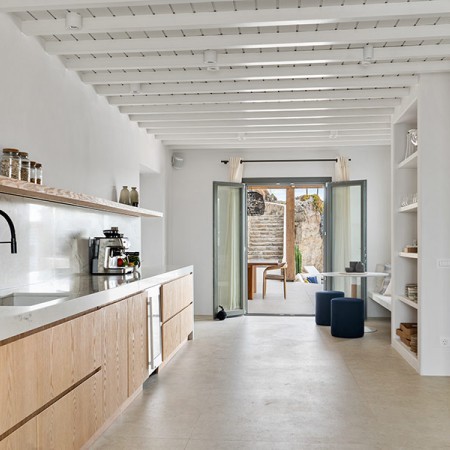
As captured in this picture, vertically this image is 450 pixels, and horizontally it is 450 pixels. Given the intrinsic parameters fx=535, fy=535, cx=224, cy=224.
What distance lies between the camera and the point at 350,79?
15.9 ft

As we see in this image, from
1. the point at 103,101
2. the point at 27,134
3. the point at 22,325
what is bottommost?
the point at 22,325

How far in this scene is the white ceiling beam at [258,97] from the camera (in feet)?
17.1

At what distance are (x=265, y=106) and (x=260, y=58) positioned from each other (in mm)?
1450

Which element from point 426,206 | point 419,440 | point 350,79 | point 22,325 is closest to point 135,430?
point 22,325

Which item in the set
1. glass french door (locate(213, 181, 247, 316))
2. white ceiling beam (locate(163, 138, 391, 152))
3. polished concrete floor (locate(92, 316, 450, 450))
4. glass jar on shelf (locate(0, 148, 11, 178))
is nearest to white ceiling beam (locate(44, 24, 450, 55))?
glass jar on shelf (locate(0, 148, 11, 178))

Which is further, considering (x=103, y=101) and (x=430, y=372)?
(x=103, y=101)

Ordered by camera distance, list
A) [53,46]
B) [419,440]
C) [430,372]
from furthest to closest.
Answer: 1. [430,372]
2. [53,46]
3. [419,440]

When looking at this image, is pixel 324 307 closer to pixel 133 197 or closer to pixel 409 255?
pixel 409 255

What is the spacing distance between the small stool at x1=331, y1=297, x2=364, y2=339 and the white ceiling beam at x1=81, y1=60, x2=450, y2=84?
2.90 meters

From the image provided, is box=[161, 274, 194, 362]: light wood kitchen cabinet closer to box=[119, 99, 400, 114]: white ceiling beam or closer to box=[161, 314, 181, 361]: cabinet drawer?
box=[161, 314, 181, 361]: cabinet drawer

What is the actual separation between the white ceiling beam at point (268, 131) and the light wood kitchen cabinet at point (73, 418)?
434 cm

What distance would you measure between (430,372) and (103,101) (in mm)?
3990

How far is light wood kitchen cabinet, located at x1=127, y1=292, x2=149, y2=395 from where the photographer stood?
147 inches

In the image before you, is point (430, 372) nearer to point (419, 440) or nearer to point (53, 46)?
point (419, 440)
